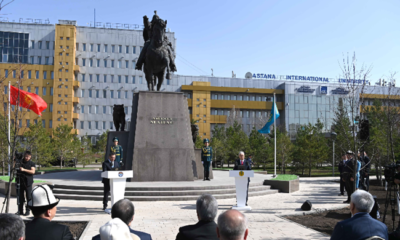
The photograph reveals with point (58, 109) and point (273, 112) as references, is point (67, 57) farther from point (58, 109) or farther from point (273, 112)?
point (273, 112)

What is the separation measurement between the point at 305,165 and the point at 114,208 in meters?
32.9

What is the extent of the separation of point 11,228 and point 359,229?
125 inches

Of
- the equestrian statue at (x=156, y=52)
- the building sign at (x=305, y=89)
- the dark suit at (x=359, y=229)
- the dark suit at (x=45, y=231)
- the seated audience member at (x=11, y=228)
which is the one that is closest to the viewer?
the seated audience member at (x=11, y=228)

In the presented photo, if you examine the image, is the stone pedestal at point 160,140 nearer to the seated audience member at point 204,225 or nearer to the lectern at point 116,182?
the lectern at point 116,182

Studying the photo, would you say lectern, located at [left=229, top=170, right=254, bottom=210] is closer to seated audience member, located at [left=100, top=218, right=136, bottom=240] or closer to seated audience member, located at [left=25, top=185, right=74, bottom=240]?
seated audience member, located at [left=25, top=185, right=74, bottom=240]

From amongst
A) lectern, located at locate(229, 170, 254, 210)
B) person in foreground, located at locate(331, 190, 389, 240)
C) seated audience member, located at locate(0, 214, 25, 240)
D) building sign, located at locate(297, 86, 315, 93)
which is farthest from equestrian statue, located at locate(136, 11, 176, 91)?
building sign, located at locate(297, 86, 315, 93)

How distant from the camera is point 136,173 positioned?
53.2ft

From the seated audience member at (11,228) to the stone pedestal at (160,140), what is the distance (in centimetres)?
1351

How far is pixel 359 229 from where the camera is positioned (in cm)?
365

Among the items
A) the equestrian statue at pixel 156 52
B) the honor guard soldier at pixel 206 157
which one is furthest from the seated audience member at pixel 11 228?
the equestrian statue at pixel 156 52

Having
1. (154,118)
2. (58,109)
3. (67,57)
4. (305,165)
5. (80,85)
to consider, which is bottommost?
(305,165)

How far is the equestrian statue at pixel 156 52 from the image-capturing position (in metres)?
17.1

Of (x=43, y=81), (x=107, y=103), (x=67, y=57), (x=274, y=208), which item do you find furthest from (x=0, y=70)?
(x=274, y=208)

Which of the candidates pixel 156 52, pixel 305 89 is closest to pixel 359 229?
pixel 156 52
